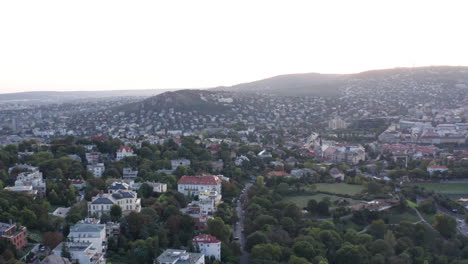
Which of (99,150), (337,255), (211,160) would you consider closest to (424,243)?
(337,255)

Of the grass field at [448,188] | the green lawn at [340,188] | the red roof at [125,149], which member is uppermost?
the red roof at [125,149]

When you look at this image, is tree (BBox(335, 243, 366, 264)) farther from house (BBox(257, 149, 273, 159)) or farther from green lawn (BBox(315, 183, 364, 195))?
house (BBox(257, 149, 273, 159))

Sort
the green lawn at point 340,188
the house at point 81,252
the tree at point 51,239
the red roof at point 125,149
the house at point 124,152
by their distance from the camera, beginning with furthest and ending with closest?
Result: 1. the red roof at point 125,149
2. the house at point 124,152
3. the green lawn at point 340,188
4. the tree at point 51,239
5. the house at point 81,252

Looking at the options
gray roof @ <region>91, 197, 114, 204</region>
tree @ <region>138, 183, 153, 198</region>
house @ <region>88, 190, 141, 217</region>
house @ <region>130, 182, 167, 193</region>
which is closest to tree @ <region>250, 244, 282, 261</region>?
house @ <region>88, 190, 141, 217</region>

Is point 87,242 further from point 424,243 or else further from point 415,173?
point 415,173

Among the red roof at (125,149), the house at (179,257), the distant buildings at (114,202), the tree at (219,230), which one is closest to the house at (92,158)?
the red roof at (125,149)

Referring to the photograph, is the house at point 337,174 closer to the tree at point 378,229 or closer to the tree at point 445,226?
the tree at point 445,226
